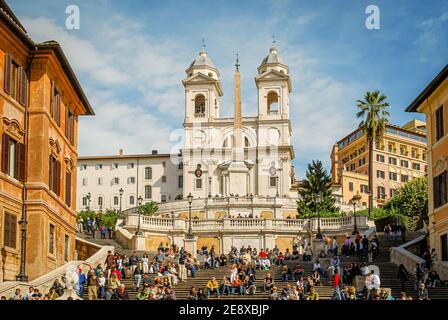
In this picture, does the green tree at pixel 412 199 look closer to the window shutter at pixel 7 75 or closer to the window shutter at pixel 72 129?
the window shutter at pixel 72 129

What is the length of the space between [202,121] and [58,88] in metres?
88.6

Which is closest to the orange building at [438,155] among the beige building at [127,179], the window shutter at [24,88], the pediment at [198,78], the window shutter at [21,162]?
the window shutter at [24,88]

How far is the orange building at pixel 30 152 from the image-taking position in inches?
1412

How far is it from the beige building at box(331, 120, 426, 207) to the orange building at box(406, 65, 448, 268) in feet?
278

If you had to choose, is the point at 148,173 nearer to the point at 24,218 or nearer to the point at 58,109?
the point at 58,109

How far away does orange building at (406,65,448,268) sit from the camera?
42938 mm

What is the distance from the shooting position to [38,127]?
38.9m

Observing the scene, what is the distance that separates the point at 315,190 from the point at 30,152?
213 ft

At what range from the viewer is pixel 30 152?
38875mm

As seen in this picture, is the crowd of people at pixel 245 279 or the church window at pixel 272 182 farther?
the church window at pixel 272 182

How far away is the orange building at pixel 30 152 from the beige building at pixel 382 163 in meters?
92.1

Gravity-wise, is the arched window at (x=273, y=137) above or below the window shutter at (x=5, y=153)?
above

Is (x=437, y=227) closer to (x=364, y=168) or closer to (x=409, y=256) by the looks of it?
(x=409, y=256)

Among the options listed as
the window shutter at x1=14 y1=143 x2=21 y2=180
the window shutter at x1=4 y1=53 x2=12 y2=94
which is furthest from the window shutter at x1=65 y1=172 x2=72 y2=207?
the window shutter at x1=4 y1=53 x2=12 y2=94
